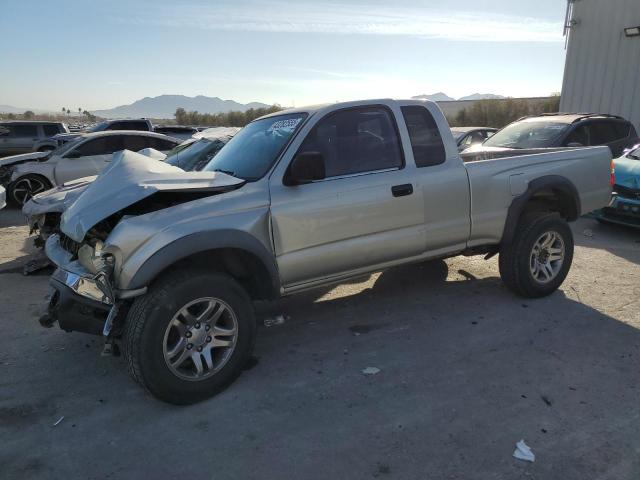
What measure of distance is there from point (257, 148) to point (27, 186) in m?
8.61

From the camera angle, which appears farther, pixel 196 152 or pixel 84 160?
pixel 84 160

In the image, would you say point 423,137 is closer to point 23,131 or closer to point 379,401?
point 379,401

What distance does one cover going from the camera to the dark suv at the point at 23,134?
17.2m

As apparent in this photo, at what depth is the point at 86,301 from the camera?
3314mm

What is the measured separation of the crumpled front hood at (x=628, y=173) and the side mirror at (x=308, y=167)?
612 centimetres

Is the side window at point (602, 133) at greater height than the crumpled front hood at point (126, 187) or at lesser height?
lesser

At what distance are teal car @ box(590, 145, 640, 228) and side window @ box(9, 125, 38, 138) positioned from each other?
18.0 metres

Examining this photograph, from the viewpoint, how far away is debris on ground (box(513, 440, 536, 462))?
2736 mm

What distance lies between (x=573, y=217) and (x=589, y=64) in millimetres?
11170

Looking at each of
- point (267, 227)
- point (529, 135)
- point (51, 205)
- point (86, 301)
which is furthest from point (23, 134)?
point (267, 227)

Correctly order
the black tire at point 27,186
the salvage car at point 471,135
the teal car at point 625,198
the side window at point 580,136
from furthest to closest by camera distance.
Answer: the salvage car at point 471,135 < the black tire at point 27,186 < the side window at point 580,136 < the teal car at point 625,198

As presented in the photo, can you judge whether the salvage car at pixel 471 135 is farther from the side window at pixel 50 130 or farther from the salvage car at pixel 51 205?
the side window at pixel 50 130

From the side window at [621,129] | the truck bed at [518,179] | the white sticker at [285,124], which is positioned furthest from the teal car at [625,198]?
the white sticker at [285,124]

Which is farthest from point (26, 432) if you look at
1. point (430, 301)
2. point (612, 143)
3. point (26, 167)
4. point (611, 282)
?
point (612, 143)
